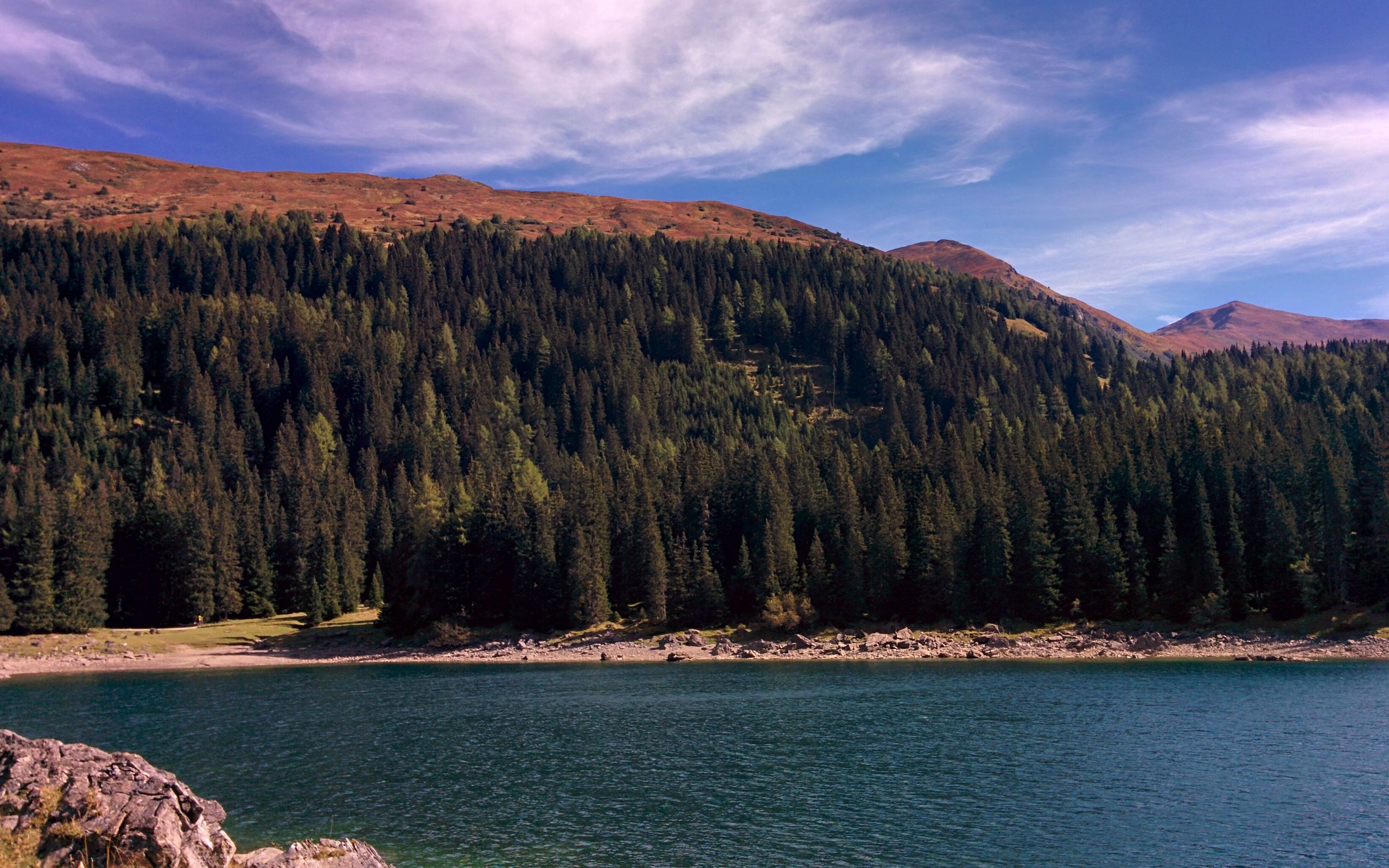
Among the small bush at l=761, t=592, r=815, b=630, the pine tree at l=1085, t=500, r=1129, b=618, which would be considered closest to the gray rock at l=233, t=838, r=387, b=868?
the small bush at l=761, t=592, r=815, b=630

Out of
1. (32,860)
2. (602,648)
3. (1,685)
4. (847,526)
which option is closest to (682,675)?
(602,648)

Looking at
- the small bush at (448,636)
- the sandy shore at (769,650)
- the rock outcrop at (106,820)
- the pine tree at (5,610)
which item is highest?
the pine tree at (5,610)

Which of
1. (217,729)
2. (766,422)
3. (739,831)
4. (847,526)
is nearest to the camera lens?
(739,831)

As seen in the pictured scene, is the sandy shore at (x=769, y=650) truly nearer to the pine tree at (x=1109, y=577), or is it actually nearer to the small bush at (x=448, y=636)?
the small bush at (x=448, y=636)

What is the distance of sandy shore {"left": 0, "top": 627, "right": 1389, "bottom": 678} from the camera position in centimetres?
8288

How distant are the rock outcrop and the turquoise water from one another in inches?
330

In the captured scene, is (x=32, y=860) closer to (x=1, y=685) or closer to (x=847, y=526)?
(x=1, y=685)

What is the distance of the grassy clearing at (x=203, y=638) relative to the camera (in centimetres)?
10569

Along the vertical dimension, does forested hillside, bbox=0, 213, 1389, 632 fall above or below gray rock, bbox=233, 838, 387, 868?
above

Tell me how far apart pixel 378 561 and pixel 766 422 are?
80553mm

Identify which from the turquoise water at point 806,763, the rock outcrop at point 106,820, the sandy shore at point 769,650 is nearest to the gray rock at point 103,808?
the rock outcrop at point 106,820

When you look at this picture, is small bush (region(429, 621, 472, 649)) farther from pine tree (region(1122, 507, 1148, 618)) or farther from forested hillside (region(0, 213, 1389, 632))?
pine tree (region(1122, 507, 1148, 618))

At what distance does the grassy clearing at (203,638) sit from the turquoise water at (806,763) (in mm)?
31352

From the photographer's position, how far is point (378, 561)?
447 ft
